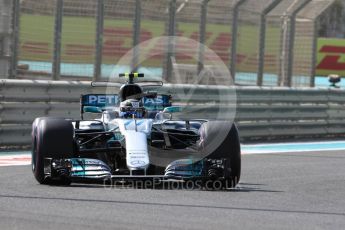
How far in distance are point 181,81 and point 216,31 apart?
4.90 feet

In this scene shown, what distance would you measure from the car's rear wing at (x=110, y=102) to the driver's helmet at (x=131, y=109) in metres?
0.39

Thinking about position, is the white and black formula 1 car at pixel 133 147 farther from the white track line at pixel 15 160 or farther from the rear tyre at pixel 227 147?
the white track line at pixel 15 160

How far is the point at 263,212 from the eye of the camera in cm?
837

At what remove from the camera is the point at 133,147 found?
1011 centimetres

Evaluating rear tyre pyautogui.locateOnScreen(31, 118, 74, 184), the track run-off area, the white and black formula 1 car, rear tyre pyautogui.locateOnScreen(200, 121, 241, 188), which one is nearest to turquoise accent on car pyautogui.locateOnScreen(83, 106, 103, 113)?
the white and black formula 1 car

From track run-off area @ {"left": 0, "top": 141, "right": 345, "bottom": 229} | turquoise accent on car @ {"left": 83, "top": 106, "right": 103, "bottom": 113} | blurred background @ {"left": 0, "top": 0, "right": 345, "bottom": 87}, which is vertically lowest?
track run-off area @ {"left": 0, "top": 141, "right": 345, "bottom": 229}

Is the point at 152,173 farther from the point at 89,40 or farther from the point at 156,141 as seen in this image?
the point at 89,40

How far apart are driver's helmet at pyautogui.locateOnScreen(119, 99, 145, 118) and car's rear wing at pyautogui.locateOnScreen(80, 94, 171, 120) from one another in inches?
15.3

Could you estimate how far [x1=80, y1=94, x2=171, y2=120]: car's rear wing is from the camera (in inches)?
450

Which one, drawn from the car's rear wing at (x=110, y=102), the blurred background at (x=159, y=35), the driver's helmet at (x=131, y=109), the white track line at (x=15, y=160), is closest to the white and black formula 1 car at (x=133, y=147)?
the driver's helmet at (x=131, y=109)

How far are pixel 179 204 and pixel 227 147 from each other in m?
1.81

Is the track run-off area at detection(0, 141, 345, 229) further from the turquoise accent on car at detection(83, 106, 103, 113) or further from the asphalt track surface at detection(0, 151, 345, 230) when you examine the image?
the turquoise accent on car at detection(83, 106, 103, 113)

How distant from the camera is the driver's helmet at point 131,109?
11.0 metres

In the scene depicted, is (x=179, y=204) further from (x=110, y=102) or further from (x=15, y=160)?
(x=15, y=160)
